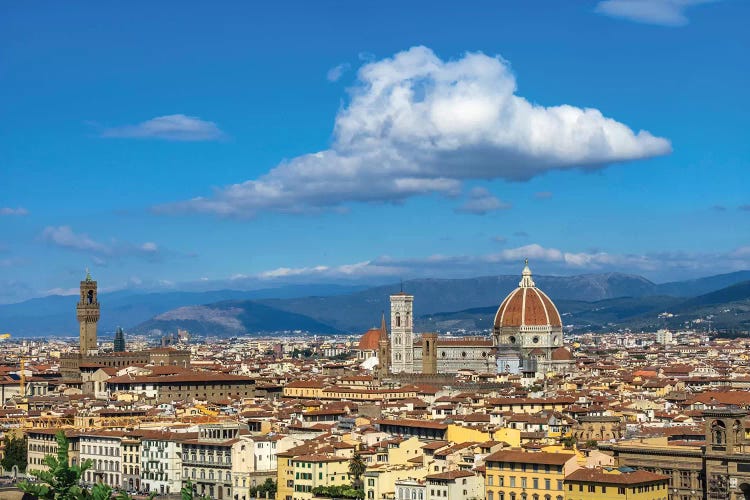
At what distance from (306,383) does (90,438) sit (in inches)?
1414

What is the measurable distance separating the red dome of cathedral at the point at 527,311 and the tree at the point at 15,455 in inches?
2472

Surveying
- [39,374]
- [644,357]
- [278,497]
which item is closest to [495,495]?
[278,497]

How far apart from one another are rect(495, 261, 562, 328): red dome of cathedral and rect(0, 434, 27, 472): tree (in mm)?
62791

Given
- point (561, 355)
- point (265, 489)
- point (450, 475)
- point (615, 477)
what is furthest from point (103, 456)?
point (561, 355)

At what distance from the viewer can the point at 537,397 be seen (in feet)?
299

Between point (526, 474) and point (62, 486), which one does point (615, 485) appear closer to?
point (526, 474)

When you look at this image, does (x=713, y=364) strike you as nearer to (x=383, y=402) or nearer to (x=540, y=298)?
(x=540, y=298)

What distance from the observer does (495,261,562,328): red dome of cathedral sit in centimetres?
13600

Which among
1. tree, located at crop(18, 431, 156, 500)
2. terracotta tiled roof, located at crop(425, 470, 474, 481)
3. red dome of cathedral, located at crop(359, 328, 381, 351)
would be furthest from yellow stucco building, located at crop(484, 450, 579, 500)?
red dome of cathedral, located at crop(359, 328, 381, 351)

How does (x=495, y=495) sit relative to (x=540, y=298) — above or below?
below

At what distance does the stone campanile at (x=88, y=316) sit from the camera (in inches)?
5576

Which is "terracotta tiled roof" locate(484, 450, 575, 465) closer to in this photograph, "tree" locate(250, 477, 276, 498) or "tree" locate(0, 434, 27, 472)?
"tree" locate(250, 477, 276, 498)

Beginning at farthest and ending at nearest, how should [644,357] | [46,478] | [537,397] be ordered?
[644,357], [537,397], [46,478]

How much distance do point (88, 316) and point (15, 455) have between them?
6200cm
